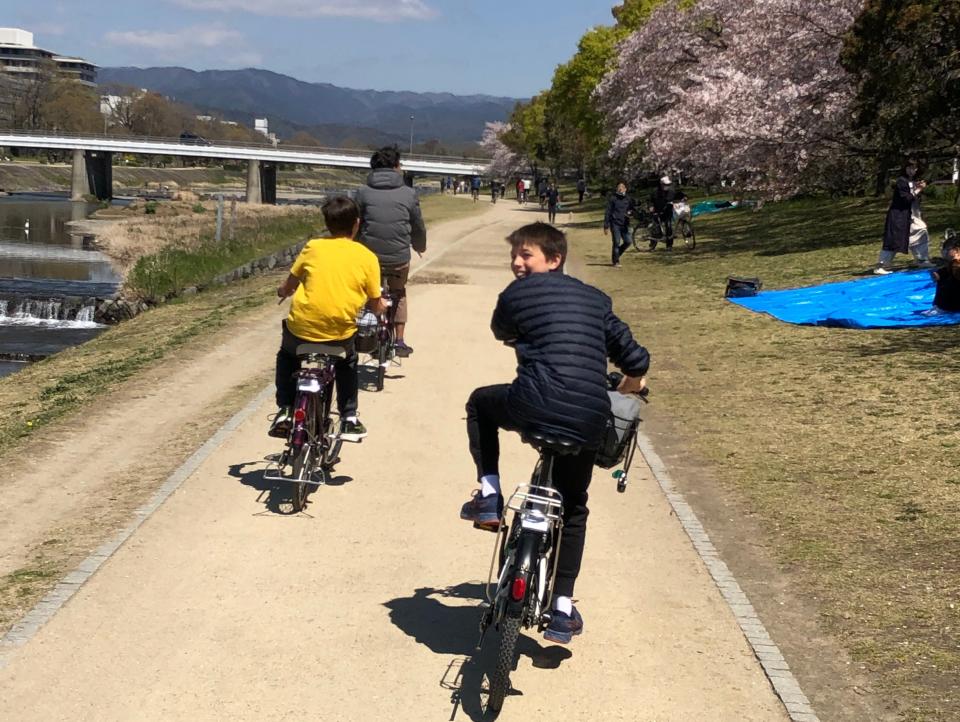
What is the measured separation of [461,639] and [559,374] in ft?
5.02

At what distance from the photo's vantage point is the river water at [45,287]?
78.9ft

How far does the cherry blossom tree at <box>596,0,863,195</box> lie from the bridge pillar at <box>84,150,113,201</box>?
3020 inches

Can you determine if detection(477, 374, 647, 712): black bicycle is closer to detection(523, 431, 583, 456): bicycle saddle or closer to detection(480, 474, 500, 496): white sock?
detection(523, 431, 583, 456): bicycle saddle

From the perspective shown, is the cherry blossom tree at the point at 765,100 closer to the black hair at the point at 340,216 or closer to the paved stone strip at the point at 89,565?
the paved stone strip at the point at 89,565

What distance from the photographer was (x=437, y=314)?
1661 cm

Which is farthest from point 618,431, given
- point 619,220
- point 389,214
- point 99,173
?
point 99,173

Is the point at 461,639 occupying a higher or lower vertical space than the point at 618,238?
lower

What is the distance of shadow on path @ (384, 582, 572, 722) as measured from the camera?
4984 mm

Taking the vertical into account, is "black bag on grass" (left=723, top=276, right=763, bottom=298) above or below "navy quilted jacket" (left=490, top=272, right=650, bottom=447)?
below


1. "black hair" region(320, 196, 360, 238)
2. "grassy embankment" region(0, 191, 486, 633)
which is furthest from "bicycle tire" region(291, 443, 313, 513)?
"black hair" region(320, 196, 360, 238)

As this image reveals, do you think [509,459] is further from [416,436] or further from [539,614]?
[539,614]

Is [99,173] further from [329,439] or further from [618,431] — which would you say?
[618,431]

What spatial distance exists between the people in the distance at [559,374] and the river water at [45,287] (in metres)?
17.8

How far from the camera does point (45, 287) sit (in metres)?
32.5
